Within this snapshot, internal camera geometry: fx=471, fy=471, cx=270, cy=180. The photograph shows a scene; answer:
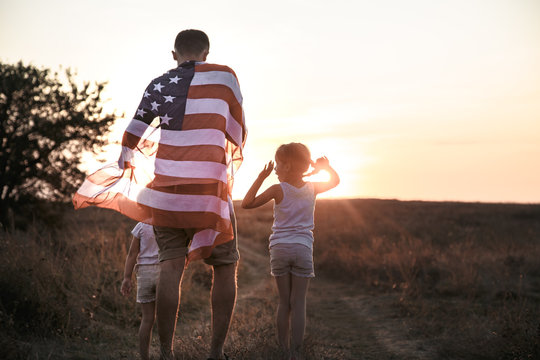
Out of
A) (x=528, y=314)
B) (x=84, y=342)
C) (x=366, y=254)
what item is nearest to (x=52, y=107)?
(x=366, y=254)

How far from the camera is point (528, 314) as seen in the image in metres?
6.08

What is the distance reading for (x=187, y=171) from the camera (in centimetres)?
354

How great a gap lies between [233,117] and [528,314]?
483 centimetres

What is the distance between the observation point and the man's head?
387 cm

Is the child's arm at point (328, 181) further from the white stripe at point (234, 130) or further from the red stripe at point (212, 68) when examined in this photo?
the red stripe at point (212, 68)

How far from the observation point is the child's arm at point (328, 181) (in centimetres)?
467

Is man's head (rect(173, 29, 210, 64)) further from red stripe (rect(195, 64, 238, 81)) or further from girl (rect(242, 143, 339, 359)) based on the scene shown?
girl (rect(242, 143, 339, 359))

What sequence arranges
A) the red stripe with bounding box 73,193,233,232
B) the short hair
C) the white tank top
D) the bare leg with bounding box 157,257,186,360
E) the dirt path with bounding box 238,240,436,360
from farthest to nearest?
the dirt path with bounding box 238,240,436,360 < the white tank top < the short hair < the bare leg with bounding box 157,257,186,360 < the red stripe with bounding box 73,193,233,232

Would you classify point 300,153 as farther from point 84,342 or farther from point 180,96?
point 84,342

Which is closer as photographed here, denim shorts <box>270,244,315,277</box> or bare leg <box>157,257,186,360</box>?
bare leg <box>157,257,186,360</box>

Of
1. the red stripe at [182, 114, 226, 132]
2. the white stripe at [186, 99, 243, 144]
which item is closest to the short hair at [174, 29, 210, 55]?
the white stripe at [186, 99, 243, 144]

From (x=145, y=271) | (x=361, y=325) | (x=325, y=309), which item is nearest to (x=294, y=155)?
(x=145, y=271)

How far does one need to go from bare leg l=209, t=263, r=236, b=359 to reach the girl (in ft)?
2.26

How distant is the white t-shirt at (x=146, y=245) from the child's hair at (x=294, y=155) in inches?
55.3
